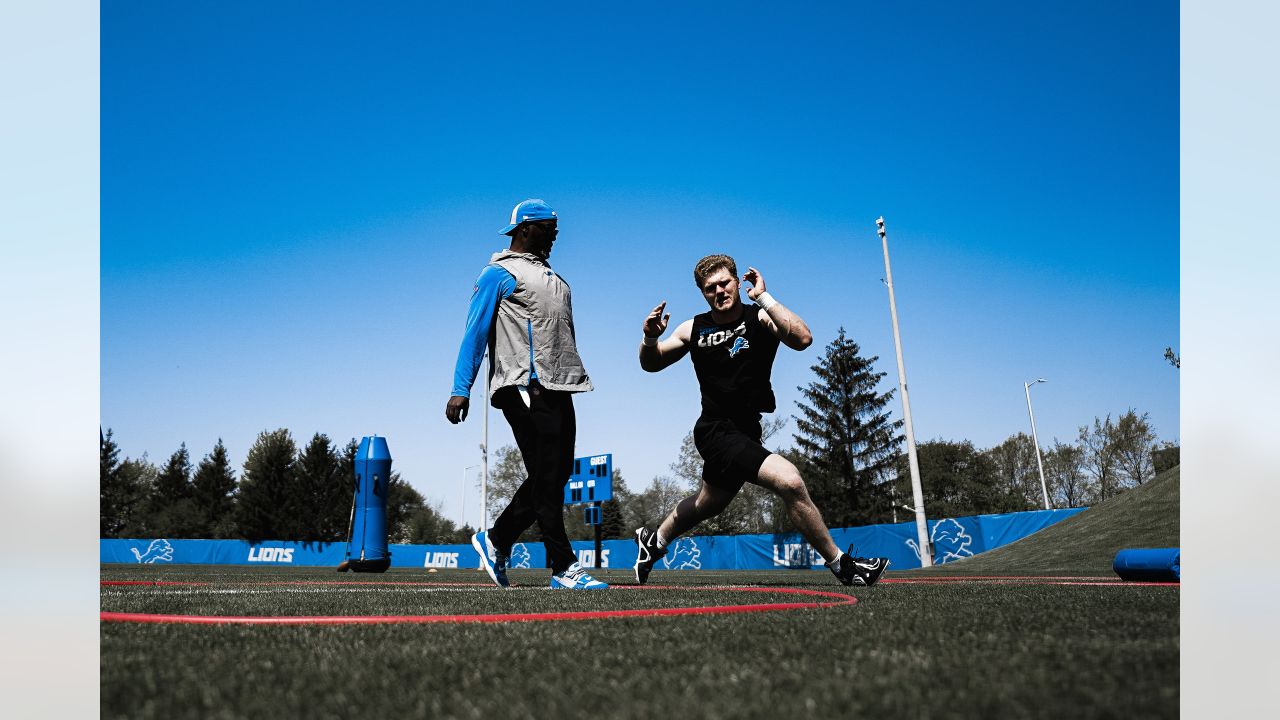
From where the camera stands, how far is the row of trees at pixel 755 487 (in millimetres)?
46500

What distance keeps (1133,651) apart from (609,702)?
112 cm

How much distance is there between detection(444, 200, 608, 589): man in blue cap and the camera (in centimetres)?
502

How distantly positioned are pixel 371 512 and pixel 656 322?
7471 millimetres

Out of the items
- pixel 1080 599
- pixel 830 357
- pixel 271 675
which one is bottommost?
pixel 1080 599

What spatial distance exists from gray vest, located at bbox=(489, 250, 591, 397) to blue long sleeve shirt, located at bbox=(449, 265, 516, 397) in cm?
5

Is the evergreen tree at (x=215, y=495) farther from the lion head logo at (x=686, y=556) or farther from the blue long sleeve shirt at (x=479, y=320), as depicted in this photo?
the blue long sleeve shirt at (x=479, y=320)

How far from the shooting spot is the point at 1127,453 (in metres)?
49.3

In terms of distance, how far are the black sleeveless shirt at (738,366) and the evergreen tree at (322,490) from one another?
2348 inches

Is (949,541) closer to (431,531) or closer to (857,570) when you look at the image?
(857,570)

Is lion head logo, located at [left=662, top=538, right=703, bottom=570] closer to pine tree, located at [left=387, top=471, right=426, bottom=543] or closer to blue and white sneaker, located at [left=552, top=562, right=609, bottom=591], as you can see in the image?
blue and white sneaker, located at [left=552, top=562, right=609, bottom=591]

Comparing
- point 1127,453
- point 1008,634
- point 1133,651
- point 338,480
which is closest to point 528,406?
point 1008,634

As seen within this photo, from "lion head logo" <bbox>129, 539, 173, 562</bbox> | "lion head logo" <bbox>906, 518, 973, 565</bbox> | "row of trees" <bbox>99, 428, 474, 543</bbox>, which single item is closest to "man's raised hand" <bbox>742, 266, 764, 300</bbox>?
"lion head logo" <bbox>906, 518, 973, 565</bbox>
